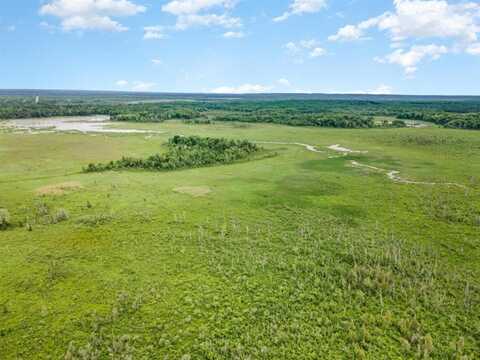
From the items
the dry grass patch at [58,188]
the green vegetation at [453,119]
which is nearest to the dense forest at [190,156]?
the dry grass patch at [58,188]

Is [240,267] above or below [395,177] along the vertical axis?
below

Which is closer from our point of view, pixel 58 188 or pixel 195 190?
pixel 58 188

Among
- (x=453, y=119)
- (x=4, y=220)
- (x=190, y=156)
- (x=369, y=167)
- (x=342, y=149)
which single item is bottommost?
(x=4, y=220)

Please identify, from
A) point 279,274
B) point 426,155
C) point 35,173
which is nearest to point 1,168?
point 35,173

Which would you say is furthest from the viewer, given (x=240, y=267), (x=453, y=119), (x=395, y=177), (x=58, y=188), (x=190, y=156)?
(x=453, y=119)

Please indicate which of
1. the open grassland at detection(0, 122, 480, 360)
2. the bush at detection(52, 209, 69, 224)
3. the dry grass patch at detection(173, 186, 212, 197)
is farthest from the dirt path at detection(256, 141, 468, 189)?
the bush at detection(52, 209, 69, 224)

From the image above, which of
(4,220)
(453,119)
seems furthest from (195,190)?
(453,119)

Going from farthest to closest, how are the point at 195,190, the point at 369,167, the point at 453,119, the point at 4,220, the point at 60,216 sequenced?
the point at 453,119, the point at 369,167, the point at 195,190, the point at 60,216, the point at 4,220

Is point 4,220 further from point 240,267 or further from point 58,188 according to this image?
point 240,267
